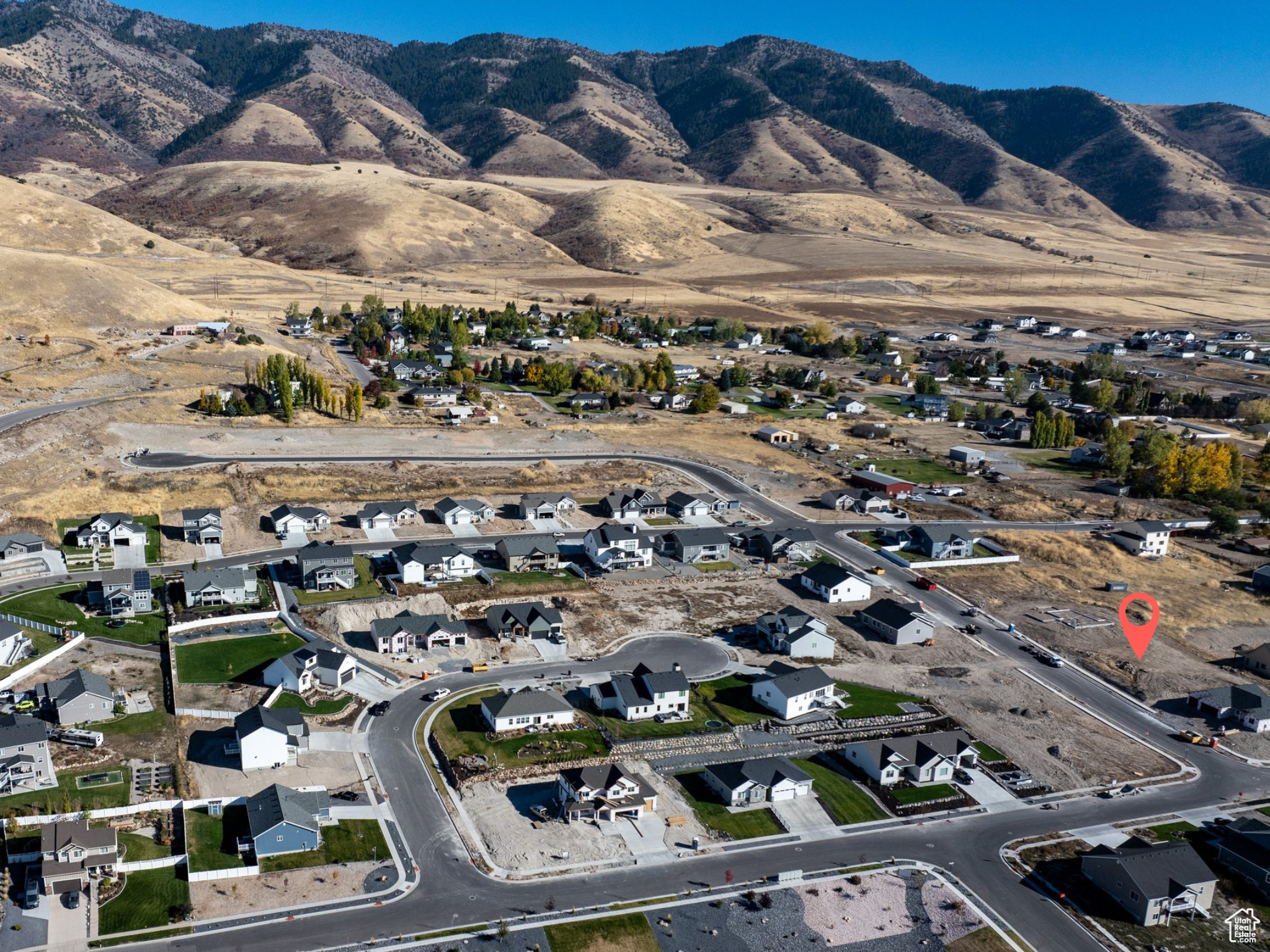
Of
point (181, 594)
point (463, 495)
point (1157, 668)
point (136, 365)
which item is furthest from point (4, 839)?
point (136, 365)

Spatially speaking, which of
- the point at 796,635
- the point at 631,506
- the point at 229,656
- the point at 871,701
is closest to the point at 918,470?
the point at 631,506

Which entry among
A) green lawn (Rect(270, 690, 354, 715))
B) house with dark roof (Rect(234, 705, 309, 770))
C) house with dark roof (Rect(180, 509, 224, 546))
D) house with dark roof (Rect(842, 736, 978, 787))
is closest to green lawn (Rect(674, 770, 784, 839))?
house with dark roof (Rect(842, 736, 978, 787))

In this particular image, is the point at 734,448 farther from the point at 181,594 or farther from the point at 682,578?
the point at 181,594

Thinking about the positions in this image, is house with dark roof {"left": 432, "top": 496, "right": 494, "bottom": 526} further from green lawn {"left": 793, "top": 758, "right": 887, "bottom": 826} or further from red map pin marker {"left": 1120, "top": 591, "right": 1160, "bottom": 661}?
red map pin marker {"left": 1120, "top": 591, "right": 1160, "bottom": 661}

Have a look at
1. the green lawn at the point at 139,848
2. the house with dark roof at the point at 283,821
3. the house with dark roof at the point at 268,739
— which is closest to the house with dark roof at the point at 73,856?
the green lawn at the point at 139,848

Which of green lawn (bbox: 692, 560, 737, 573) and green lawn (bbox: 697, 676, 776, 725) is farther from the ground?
green lawn (bbox: 692, 560, 737, 573)
